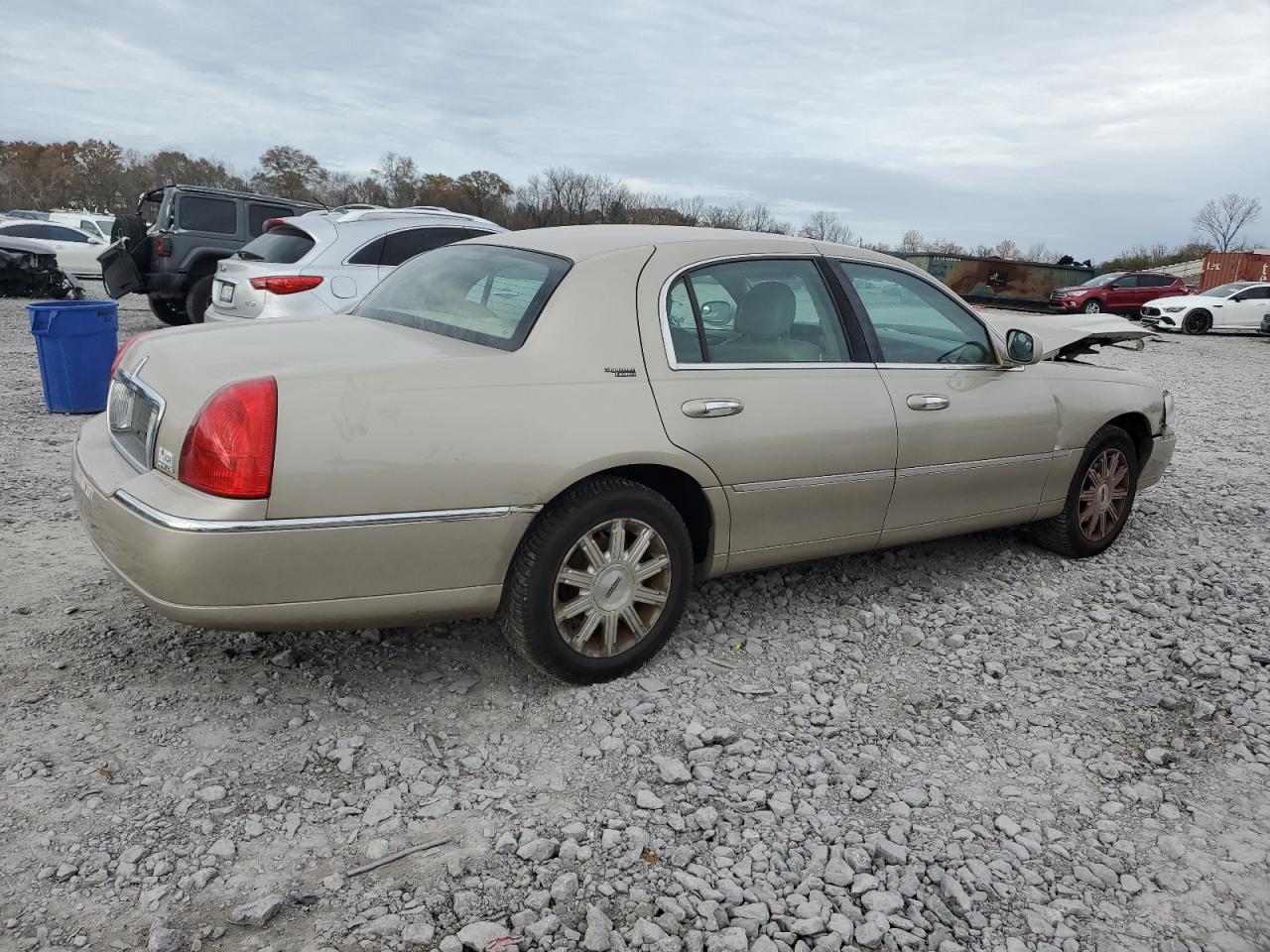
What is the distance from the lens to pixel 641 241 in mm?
3660

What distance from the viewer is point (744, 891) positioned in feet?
7.98

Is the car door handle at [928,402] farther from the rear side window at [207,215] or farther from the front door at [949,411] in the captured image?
the rear side window at [207,215]

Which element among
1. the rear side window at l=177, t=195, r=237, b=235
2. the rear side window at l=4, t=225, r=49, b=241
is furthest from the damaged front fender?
the rear side window at l=177, t=195, r=237, b=235

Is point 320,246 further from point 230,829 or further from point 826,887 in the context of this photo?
point 826,887

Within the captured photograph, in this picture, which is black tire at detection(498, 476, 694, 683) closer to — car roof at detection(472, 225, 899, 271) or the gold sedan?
the gold sedan

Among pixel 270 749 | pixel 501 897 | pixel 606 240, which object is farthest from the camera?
pixel 606 240

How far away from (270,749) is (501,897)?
100 cm

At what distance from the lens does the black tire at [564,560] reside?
3.10 m

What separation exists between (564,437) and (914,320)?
6.46ft

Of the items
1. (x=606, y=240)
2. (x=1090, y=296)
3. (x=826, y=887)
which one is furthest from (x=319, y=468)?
(x=1090, y=296)

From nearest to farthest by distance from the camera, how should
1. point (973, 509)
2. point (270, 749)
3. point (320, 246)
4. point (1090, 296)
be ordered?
1. point (270, 749)
2. point (973, 509)
3. point (320, 246)
4. point (1090, 296)

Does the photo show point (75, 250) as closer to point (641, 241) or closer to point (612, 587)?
point (641, 241)

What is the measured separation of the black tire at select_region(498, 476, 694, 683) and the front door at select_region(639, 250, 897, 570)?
265mm

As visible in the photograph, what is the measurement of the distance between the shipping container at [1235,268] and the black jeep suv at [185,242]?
34901 millimetres
